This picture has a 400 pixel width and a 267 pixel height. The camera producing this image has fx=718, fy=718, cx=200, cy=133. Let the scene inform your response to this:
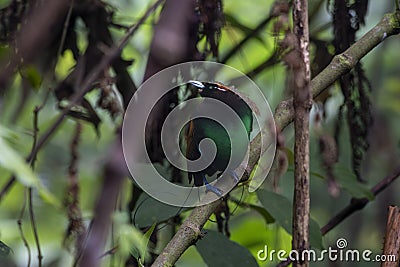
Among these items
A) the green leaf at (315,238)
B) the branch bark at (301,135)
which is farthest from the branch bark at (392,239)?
the green leaf at (315,238)

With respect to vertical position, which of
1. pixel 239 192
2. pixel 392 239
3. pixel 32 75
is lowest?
pixel 392 239

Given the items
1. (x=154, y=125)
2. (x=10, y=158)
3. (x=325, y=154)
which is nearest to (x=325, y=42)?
(x=325, y=154)

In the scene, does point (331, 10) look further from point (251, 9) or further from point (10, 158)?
point (251, 9)

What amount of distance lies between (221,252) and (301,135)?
1.22 ft

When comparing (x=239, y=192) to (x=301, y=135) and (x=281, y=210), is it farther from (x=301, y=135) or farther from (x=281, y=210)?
(x=301, y=135)

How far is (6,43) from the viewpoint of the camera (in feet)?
4.70

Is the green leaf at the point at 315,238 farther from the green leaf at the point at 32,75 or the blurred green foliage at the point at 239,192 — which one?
the green leaf at the point at 32,75

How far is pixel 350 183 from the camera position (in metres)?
1.33

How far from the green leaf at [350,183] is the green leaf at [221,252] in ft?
0.88

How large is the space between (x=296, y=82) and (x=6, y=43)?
0.79m

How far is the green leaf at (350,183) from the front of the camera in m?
1.32

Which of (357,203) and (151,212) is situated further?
(357,203)

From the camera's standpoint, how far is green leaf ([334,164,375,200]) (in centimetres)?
132

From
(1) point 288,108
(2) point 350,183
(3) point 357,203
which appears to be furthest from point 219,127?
(3) point 357,203
